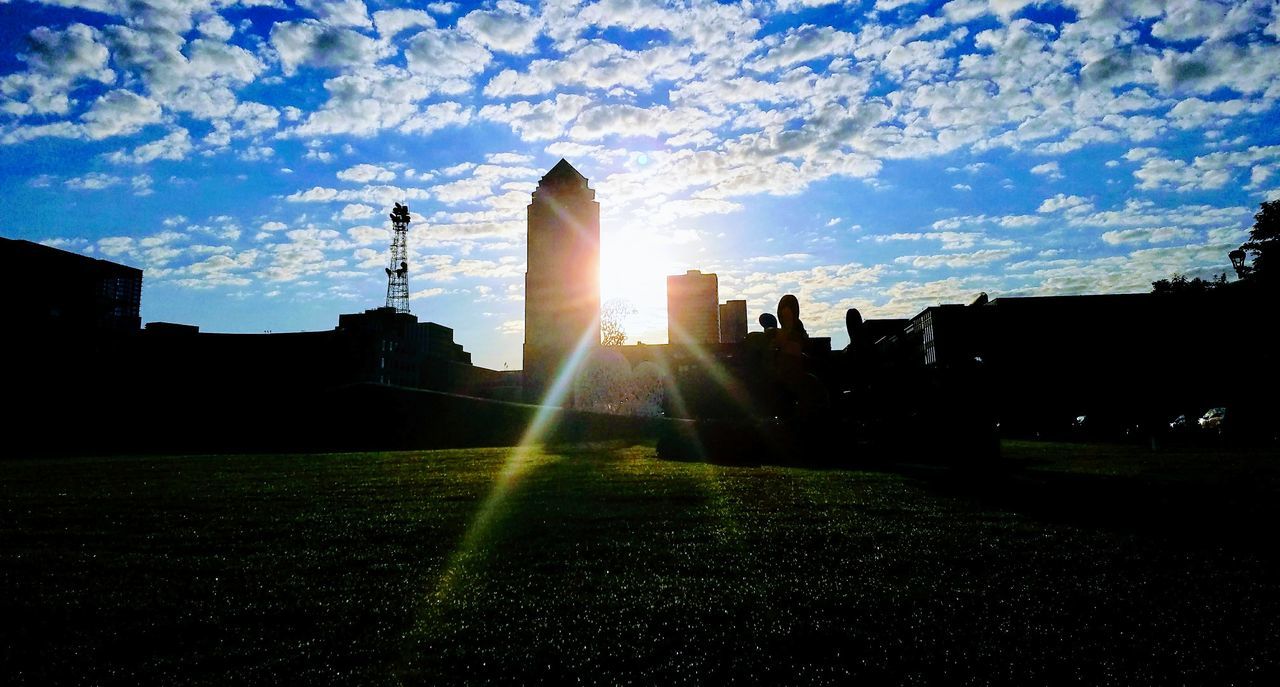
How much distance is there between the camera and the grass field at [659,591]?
1641 mm

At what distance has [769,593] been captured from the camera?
226cm

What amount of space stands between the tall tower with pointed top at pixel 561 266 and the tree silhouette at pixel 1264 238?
107 meters

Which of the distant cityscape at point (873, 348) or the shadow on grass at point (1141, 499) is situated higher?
the distant cityscape at point (873, 348)

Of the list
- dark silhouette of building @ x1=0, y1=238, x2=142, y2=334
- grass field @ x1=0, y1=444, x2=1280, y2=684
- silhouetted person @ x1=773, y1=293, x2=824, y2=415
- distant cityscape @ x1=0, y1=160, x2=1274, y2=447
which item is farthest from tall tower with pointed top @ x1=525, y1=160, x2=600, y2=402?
grass field @ x1=0, y1=444, x2=1280, y2=684

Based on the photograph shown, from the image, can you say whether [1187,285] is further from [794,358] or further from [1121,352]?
[794,358]

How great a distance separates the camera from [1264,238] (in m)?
32.8

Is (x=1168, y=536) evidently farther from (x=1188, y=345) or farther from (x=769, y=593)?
(x=1188, y=345)

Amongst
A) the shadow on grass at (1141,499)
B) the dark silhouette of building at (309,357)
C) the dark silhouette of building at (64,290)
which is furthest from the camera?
the dark silhouette of building at (309,357)

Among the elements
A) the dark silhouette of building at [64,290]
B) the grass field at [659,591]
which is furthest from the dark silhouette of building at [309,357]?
the grass field at [659,591]

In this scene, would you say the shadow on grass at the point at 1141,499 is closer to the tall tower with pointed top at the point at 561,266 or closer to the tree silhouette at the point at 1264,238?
the tree silhouette at the point at 1264,238

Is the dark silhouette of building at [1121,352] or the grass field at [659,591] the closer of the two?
the grass field at [659,591]

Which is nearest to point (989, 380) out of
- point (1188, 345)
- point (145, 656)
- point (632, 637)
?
point (632, 637)

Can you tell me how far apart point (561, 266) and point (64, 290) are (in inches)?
4131

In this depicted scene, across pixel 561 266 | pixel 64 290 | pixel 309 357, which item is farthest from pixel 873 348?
pixel 561 266
